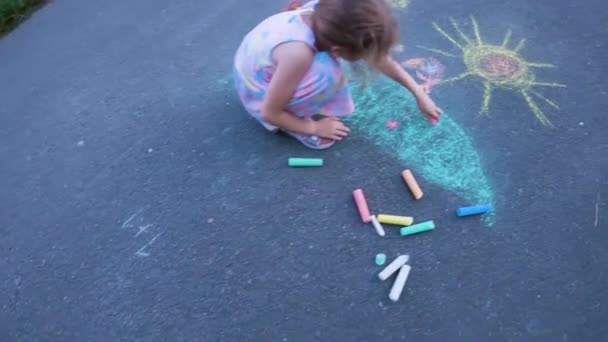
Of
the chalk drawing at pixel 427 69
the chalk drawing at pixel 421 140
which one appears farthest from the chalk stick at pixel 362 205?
the chalk drawing at pixel 427 69

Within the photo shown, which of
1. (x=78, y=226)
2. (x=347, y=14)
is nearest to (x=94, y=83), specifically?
(x=78, y=226)

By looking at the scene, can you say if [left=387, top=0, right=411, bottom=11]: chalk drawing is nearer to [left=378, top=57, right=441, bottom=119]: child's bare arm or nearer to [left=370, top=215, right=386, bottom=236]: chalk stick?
[left=378, top=57, right=441, bottom=119]: child's bare arm

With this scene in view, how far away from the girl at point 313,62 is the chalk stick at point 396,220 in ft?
1.39

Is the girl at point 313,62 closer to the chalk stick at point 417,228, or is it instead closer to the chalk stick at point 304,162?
the chalk stick at point 304,162

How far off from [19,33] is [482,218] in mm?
2597

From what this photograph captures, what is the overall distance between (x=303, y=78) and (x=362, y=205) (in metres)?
0.55

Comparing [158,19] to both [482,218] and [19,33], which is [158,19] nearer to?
[19,33]

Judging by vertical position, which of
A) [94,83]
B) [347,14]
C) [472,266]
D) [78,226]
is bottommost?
[472,266]

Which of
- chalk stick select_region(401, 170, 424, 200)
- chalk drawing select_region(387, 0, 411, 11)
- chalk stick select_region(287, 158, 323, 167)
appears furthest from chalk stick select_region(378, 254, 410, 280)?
chalk drawing select_region(387, 0, 411, 11)

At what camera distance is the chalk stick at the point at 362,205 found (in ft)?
6.03

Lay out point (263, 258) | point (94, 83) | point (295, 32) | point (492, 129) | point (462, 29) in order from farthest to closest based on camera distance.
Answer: point (462, 29) → point (94, 83) → point (492, 129) → point (263, 258) → point (295, 32)

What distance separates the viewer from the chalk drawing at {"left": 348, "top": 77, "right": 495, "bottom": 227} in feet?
6.38

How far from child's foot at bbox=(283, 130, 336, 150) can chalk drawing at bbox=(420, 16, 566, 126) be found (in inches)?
27.5

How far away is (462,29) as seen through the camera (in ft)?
8.42
